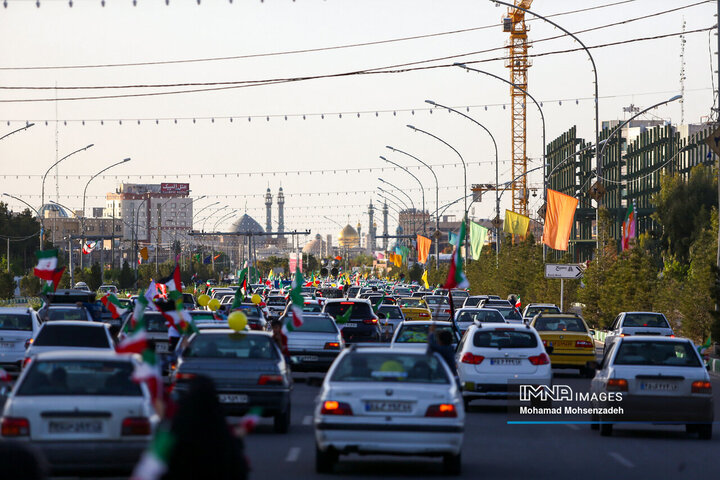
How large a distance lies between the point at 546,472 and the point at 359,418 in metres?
2.23

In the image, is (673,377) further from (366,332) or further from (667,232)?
(667,232)

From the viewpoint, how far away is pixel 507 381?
20.5 metres

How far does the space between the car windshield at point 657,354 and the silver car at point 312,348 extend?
35.3 feet

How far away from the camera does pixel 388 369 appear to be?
13.5 m

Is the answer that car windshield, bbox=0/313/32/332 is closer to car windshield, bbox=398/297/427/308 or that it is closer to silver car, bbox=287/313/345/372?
silver car, bbox=287/313/345/372

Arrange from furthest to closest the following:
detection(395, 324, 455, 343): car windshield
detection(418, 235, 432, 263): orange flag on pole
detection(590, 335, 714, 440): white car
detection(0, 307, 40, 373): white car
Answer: detection(418, 235, 432, 263): orange flag on pole, detection(0, 307, 40, 373): white car, detection(395, 324, 455, 343): car windshield, detection(590, 335, 714, 440): white car

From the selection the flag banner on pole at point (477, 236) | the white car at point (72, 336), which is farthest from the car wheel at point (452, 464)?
the flag banner on pole at point (477, 236)

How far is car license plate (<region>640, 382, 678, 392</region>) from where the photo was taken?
1728cm

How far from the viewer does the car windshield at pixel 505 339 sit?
20844mm

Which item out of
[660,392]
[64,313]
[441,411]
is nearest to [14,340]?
[64,313]

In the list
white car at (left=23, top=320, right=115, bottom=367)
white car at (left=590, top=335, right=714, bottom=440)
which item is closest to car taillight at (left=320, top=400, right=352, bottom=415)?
white car at (left=590, top=335, right=714, bottom=440)

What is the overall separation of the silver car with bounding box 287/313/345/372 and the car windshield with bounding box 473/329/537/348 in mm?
7220

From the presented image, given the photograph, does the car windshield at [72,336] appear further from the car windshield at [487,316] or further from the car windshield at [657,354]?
the car windshield at [487,316]

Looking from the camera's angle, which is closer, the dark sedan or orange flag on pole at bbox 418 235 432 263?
the dark sedan
